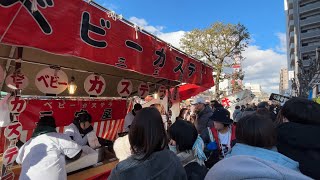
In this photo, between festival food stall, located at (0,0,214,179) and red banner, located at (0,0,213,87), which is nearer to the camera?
red banner, located at (0,0,213,87)

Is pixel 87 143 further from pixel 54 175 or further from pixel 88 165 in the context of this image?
pixel 54 175

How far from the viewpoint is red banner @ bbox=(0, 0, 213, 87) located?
3.01m

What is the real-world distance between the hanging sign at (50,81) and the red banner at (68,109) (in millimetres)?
1090

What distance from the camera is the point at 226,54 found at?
30125mm

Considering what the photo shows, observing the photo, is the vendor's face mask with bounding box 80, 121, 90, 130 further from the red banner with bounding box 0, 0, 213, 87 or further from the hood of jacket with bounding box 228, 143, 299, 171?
the hood of jacket with bounding box 228, 143, 299, 171

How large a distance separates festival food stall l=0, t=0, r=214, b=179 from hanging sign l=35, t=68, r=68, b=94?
0.02m

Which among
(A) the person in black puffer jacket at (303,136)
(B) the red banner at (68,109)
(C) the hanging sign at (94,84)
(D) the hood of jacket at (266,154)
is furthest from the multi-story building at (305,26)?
(D) the hood of jacket at (266,154)

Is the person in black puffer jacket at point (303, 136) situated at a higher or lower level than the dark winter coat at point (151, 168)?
higher

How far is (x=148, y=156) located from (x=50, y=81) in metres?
4.59

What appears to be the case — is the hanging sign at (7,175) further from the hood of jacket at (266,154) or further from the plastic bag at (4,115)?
the hood of jacket at (266,154)

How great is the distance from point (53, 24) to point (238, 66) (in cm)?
2868

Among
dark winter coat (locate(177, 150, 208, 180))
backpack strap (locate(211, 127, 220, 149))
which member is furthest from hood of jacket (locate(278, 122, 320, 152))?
backpack strap (locate(211, 127, 220, 149))

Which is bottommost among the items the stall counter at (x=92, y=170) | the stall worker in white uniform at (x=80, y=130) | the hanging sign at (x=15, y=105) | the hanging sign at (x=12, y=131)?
the stall counter at (x=92, y=170)

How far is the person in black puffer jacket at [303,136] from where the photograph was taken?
94.1 inches
